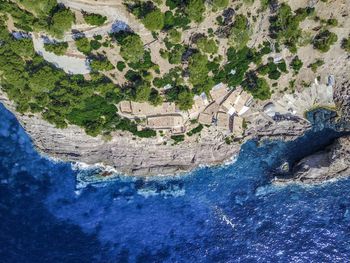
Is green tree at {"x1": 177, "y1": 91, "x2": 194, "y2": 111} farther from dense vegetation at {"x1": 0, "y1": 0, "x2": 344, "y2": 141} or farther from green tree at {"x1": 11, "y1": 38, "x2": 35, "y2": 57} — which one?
green tree at {"x1": 11, "y1": 38, "x2": 35, "y2": 57}

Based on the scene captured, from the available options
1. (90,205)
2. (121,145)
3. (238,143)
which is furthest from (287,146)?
(90,205)

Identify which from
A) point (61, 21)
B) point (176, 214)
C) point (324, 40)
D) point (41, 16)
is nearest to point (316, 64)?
point (324, 40)

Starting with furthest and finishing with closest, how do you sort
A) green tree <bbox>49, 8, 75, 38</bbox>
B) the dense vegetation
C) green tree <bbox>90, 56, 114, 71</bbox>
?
1. green tree <bbox>90, 56, 114, 71</bbox>
2. the dense vegetation
3. green tree <bbox>49, 8, 75, 38</bbox>

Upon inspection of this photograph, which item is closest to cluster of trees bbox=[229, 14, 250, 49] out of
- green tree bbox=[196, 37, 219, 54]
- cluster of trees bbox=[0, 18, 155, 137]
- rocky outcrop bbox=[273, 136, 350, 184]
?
green tree bbox=[196, 37, 219, 54]

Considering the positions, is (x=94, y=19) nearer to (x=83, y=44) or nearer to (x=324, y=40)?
(x=83, y=44)

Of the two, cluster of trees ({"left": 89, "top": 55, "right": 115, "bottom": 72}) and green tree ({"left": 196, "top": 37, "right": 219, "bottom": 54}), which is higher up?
cluster of trees ({"left": 89, "top": 55, "right": 115, "bottom": 72})

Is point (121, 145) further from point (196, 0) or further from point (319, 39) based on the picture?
point (319, 39)

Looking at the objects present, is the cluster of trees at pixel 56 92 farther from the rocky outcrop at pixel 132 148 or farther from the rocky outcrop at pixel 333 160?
the rocky outcrop at pixel 333 160
